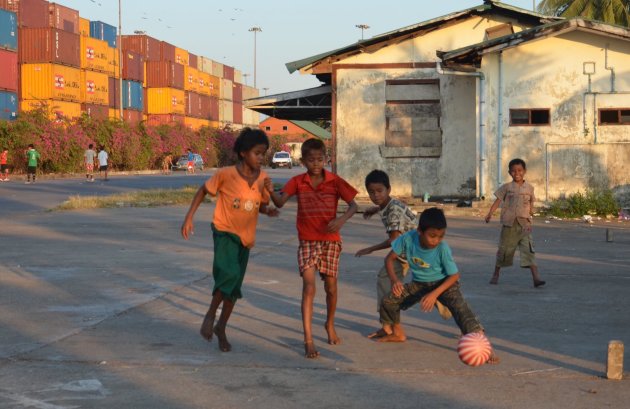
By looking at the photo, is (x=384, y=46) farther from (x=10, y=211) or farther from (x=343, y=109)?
(x=10, y=211)

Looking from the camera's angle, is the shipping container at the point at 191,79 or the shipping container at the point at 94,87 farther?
the shipping container at the point at 191,79

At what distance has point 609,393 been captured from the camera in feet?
19.8

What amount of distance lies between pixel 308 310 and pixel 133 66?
79.6 metres

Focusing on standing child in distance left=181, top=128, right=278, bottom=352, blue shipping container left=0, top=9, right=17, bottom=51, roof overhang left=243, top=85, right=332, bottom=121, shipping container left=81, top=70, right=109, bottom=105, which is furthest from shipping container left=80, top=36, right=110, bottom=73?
standing child in distance left=181, top=128, right=278, bottom=352

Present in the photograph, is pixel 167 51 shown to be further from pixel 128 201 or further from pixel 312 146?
pixel 312 146

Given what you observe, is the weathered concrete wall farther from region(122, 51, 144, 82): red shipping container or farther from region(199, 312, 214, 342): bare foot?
region(122, 51, 144, 82): red shipping container

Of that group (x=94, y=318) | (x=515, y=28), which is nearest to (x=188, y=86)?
(x=515, y=28)

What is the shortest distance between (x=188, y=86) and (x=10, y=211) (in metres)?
73.0

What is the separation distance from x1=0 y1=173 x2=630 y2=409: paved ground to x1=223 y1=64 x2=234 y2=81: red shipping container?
357 ft

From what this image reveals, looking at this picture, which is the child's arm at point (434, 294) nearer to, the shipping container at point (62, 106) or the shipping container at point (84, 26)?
the shipping container at point (62, 106)

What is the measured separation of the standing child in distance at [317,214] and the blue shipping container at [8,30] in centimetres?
5772

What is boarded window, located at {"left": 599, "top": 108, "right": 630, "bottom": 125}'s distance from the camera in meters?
23.4

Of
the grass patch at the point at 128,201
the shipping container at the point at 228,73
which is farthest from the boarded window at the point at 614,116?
the shipping container at the point at 228,73

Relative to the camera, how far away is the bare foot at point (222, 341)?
292 inches
